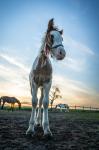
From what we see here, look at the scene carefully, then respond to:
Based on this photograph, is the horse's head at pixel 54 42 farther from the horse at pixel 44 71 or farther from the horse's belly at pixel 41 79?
the horse's belly at pixel 41 79

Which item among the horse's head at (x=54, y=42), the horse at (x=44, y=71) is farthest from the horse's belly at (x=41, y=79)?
the horse's head at (x=54, y=42)

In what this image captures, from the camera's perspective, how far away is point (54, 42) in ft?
23.8

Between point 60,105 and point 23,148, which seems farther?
point 60,105

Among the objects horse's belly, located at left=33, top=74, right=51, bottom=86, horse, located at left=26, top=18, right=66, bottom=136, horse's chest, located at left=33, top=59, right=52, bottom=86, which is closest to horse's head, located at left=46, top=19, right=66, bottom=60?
horse, located at left=26, top=18, right=66, bottom=136

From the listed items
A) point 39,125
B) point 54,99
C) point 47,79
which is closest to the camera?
point 47,79

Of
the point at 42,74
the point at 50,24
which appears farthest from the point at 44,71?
the point at 50,24

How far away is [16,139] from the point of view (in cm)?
706

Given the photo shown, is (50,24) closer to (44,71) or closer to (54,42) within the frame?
(54,42)

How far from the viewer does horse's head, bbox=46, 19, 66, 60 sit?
688cm

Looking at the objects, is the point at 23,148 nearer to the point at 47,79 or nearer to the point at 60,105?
the point at 47,79

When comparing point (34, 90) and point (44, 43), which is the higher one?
point (44, 43)

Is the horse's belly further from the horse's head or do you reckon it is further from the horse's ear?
the horse's ear

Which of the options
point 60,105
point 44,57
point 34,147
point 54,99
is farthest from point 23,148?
point 54,99

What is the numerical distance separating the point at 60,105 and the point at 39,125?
6005 cm
